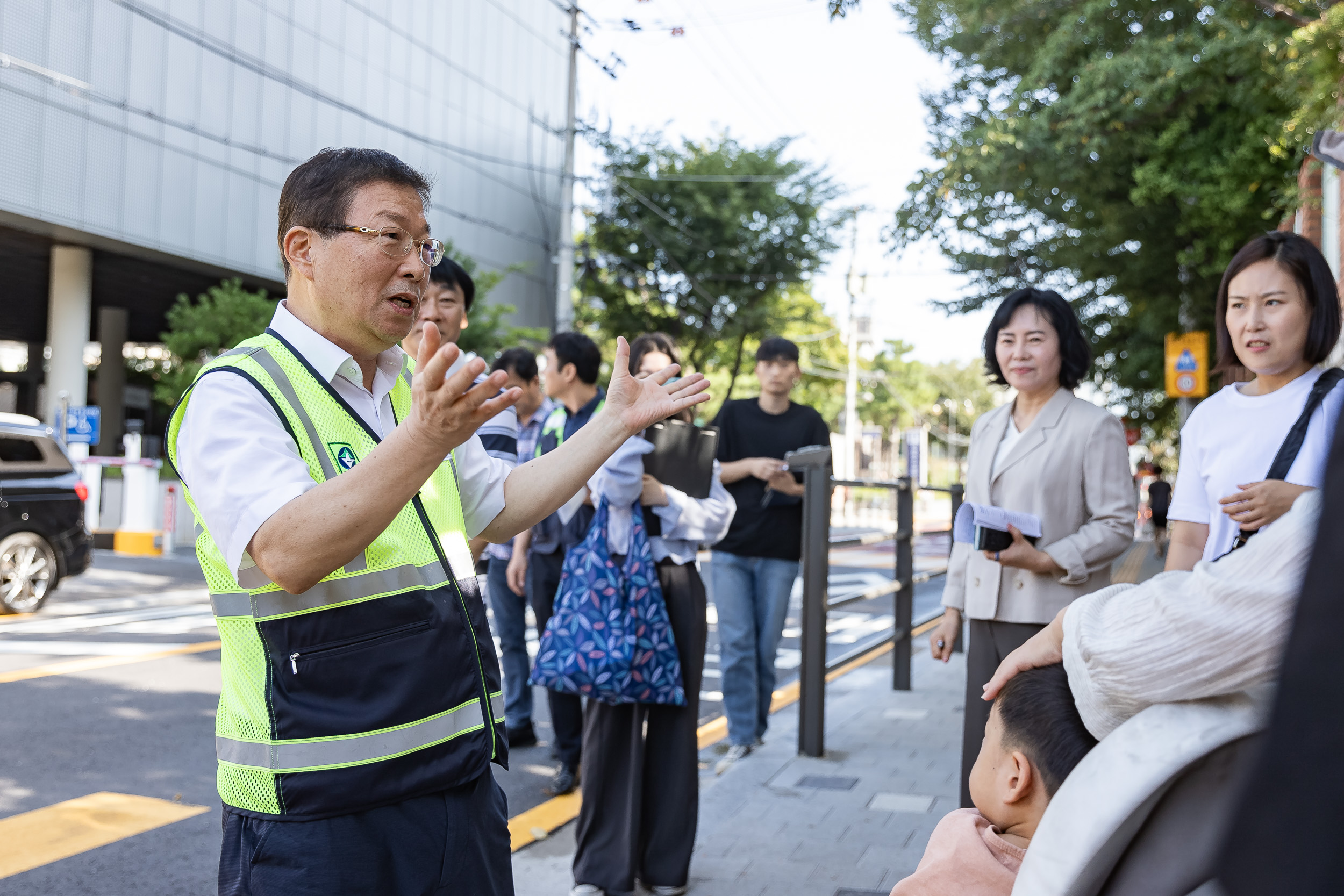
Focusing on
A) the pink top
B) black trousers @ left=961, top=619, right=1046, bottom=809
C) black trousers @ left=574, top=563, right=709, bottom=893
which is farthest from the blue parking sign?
the pink top

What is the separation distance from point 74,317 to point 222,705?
20.9 m


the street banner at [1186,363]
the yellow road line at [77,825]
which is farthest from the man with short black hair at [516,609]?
the street banner at [1186,363]

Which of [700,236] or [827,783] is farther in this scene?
[700,236]

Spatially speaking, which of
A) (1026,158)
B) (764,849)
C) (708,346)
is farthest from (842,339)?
(764,849)

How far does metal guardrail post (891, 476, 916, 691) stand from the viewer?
7180mm

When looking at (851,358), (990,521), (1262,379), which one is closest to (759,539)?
(990,521)

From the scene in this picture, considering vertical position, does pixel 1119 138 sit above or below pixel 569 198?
below

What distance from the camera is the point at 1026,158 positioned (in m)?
11.4

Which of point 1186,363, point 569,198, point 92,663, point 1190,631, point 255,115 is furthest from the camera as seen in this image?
point 255,115

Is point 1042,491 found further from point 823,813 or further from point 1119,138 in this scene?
point 1119,138

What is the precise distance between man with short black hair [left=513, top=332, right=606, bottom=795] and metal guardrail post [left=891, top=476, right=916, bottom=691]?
8.76 feet

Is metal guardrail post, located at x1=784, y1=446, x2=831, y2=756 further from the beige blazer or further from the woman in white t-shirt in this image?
the woman in white t-shirt

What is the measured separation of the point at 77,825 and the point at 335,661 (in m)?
3.41

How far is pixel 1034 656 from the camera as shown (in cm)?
165
